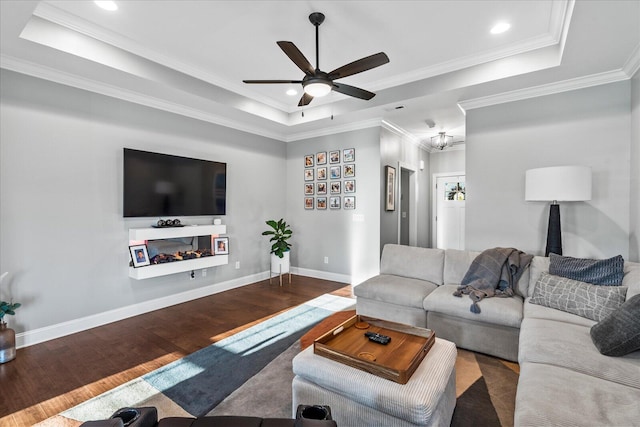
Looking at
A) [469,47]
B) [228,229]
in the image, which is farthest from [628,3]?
[228,229]

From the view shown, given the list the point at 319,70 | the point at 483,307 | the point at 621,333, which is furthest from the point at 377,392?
the point at 319,70

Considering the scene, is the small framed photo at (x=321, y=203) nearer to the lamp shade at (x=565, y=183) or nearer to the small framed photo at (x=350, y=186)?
the small framed photo at (x=350, y=186)

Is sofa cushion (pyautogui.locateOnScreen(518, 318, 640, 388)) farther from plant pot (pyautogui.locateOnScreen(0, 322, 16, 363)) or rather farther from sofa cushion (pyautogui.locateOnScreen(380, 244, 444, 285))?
plant pot (pyautogui.locateOnScreen(0, 322, 16, 363))

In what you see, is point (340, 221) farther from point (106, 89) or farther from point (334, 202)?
point (106, 89)

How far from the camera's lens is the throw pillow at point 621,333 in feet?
5.37

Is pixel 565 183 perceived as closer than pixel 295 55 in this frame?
No

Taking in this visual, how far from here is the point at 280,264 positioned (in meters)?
5.05

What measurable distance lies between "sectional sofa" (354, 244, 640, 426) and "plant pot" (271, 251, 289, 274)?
6.41 ft

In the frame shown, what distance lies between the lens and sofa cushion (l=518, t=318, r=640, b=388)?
1.53 meters

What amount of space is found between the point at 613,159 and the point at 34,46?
219 inches

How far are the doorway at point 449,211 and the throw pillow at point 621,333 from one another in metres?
5.35

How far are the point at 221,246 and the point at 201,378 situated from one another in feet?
7.70

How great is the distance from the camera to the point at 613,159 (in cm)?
315

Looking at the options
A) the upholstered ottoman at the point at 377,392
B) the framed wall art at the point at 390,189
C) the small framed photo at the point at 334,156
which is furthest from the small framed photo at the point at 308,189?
the upholstered ottoman at the point at 377,392
